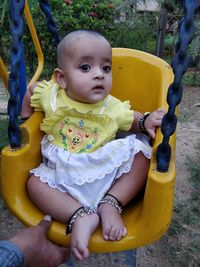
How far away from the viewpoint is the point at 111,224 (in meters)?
1.07

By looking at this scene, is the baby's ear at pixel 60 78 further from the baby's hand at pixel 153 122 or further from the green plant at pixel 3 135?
the green plant at pixel 3 135

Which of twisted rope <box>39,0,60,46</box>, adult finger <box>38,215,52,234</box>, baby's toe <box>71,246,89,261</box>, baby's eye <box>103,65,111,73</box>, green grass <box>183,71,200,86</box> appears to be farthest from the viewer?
green grass <box>183,71,200,86</box>

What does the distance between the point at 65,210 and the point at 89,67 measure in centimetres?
42

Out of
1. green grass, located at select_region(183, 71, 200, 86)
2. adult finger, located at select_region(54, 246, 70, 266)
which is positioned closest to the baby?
adult finger, located at select_region(54, 246, 70, 266)

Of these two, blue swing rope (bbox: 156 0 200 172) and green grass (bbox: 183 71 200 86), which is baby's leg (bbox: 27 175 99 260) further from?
green grass (bbox: 183 71 200 86)

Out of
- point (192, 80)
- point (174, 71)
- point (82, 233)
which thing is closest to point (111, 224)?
point (82, 233)

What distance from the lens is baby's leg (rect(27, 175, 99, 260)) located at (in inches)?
40.1

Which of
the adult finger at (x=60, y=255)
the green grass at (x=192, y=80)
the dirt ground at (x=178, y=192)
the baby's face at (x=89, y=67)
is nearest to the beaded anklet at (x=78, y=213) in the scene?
the adult finger at (x=60, y=255)

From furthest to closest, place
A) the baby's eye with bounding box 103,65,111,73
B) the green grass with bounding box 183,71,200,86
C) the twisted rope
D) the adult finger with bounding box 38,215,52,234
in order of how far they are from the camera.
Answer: the green grass with bounding box 183,71,200,86 < the twisted rope < the baby's eye with bounding box 103,65,111,73 < the adult finger with bounding box 38,215,52,234

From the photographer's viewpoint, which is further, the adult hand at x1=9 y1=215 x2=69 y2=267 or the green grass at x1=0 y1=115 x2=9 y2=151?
the green grass at x1=0 y1=115 x2=9 y2=151

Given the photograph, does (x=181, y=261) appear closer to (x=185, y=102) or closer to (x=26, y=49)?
(x=185, y=102)

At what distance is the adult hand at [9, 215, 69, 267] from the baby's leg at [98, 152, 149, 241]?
0.17m

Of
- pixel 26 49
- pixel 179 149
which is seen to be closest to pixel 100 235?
pixel 179 149

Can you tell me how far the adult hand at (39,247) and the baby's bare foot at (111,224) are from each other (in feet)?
0.54
